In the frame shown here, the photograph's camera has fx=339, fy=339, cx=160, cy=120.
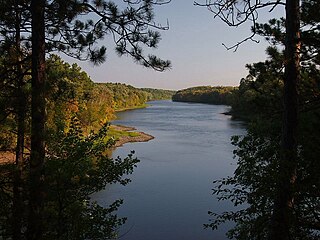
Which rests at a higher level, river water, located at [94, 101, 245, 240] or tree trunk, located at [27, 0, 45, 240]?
tree trunk, located at [27, 0, 45, 240]

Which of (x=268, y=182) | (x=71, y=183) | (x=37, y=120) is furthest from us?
(x=71, y=183)

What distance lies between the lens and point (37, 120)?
385 centimetres

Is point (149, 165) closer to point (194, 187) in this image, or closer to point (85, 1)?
point (194, 187)

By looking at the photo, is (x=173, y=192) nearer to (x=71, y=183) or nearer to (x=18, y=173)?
(x=71, y=183)

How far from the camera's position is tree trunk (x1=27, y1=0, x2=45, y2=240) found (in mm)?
3777

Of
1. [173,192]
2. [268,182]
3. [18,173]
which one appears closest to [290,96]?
[268,182]

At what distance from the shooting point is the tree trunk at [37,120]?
12.4 ft

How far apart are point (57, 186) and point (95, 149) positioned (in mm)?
1344

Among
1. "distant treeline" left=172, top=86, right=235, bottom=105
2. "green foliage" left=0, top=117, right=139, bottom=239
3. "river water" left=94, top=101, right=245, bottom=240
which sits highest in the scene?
"distant treeline" left=172, top=86, right=235, bottom=105

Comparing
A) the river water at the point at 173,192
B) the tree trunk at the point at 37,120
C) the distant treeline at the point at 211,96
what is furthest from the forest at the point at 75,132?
the distant treeline at the point at 211,96

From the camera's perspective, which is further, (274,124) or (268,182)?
(274,124)

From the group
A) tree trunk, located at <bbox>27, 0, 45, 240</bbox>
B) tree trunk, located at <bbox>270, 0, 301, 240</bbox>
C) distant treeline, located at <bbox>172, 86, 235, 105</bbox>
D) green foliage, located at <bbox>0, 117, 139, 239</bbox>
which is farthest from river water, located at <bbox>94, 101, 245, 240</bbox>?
distant treeline, located at <bbox>172, 86, 235, 105</bbox>

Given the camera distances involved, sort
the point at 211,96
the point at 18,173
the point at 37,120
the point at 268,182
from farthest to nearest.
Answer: the point at 211,96 → the point at 18,173 → the point at 37,120 → the point at 268,182

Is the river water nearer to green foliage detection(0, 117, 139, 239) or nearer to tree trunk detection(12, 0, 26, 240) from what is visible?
green foliage detection(0, 117, 139, 239)
